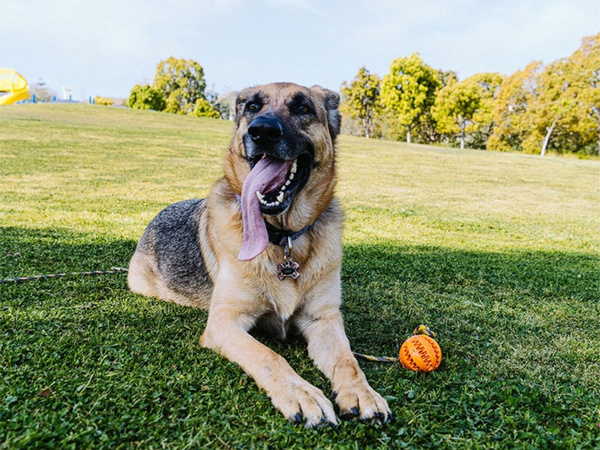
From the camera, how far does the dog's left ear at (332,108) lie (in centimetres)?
403

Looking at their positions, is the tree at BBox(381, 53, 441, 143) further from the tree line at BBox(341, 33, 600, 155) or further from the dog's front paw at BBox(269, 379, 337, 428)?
the dog's front paw at BBox(269, 379, 337, 428)

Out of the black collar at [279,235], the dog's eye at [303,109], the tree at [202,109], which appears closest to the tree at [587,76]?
the tree at [202,109]

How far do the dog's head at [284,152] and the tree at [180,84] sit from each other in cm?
6479

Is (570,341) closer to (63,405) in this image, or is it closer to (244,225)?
(244,225)

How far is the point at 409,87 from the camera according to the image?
169 ft

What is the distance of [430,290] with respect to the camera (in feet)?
16.4

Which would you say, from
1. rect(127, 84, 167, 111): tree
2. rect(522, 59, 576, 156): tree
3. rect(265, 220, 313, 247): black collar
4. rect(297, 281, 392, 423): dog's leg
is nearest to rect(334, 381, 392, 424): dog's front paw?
rect(297, 281, 392, 423): dog's leg

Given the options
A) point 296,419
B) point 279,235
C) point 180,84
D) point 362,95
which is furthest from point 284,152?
point 180,84

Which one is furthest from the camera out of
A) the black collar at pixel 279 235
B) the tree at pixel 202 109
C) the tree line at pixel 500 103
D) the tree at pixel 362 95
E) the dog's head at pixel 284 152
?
the tree at pixel 202 109

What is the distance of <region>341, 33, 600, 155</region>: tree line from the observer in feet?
133

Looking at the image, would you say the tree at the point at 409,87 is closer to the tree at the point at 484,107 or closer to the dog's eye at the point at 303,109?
the tree at the point at 484,107

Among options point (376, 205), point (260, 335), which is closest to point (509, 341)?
point (260, 335)

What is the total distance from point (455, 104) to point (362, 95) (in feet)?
43.2

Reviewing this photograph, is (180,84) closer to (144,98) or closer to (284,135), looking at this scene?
(144,98)
